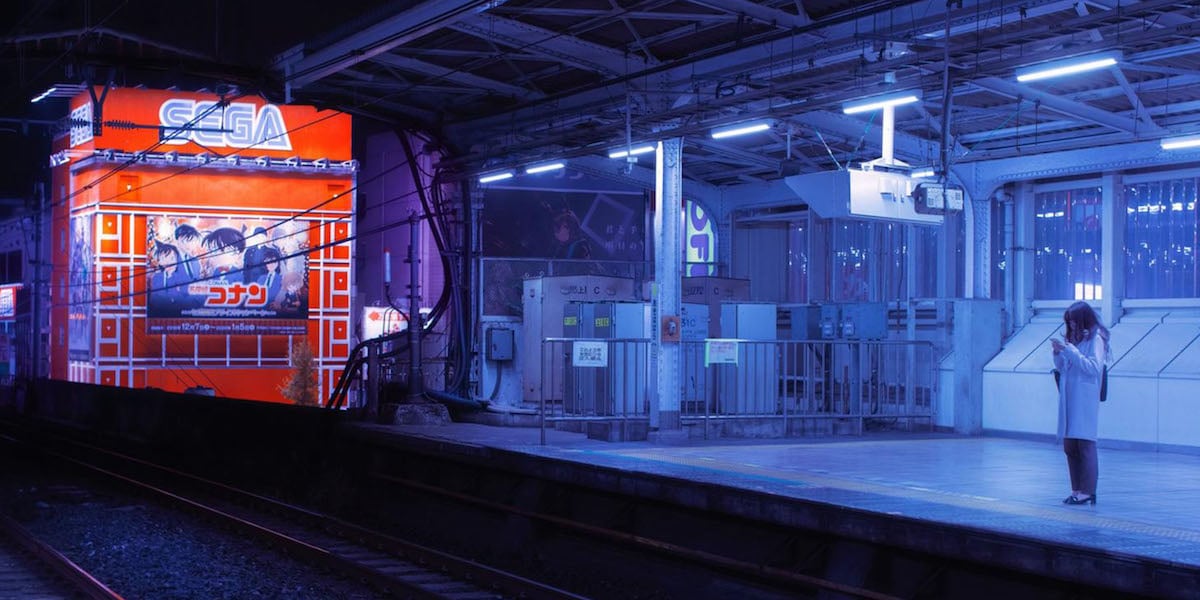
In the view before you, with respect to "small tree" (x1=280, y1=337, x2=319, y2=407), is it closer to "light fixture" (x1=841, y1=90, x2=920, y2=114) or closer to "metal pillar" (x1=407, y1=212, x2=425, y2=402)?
"metal pillar" (x1=407, y1=212, x2=425, y2=402)

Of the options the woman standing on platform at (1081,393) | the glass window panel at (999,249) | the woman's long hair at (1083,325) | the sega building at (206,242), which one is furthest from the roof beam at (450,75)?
the sega building at (206,242)

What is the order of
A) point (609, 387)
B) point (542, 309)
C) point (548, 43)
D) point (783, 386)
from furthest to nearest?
1. point (542, 309)
2. point (609, 387)
3. point (783, 386)
4. point (548, 43)

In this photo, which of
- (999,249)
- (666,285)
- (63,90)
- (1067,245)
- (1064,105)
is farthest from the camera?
(63,90)

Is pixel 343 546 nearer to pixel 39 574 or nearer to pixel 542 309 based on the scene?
pixel 39 574

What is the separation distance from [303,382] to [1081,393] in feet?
87.0

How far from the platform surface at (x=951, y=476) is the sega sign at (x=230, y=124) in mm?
18773

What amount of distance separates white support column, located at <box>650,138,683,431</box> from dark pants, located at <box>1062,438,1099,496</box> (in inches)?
296

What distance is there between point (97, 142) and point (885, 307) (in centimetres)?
2393

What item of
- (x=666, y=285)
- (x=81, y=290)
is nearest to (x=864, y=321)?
(x=666, y=285)

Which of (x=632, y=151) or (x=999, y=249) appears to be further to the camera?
(x=999, y=249)

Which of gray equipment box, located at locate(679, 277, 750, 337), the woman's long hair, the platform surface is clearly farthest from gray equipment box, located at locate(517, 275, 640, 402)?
the woman's long hair

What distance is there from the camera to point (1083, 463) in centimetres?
1077

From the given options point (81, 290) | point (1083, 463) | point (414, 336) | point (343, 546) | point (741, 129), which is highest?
point (741, 129)

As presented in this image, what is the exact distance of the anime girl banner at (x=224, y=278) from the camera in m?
35.6
